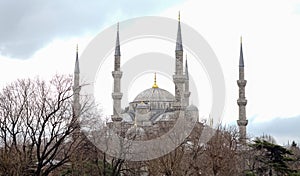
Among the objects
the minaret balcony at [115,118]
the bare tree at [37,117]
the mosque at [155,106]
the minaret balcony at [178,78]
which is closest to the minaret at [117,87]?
the mosque at [155,106]

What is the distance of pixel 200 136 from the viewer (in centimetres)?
3322

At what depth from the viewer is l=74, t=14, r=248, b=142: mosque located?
4534 cm

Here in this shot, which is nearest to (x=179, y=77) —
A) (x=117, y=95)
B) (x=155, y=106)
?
(x=117, y=95)

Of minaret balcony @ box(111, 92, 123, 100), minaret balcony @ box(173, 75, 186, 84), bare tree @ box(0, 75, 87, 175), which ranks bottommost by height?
bare tree @ box(0, 75, 87, 175)

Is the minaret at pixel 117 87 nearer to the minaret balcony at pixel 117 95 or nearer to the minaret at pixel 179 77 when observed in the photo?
the minaret balcony at pixel 117 95

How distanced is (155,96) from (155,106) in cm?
152

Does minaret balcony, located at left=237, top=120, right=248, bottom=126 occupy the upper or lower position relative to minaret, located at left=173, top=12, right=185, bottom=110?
lower

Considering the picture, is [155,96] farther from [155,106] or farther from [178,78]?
[178,78]

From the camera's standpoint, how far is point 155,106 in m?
62.7

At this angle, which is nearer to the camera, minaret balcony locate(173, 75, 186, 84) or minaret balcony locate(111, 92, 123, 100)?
minaret balcony locate(173, 75, 186, 84)

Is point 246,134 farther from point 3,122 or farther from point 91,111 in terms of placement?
point 3,122

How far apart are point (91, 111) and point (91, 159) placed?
478 centimetres

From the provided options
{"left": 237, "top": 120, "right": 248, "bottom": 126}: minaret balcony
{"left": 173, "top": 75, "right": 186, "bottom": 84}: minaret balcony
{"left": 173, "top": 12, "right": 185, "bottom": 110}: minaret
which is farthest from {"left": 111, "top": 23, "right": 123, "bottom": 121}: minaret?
{"left": 237, "top": 120, "right": 248, "bottom": 126}: minaret balcony

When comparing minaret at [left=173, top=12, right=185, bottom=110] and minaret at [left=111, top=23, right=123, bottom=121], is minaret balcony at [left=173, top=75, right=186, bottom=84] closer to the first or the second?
minaret at [left=173, top=12, right=185, bottom=110]
